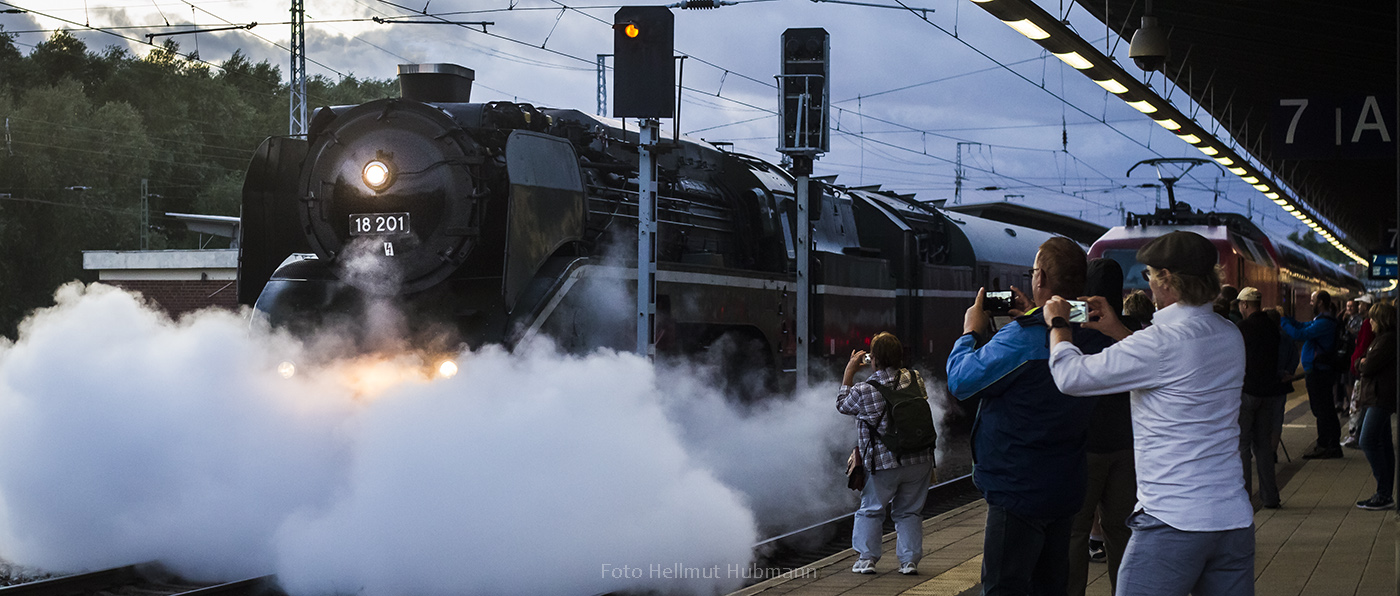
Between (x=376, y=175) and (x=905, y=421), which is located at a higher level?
(x=376, y=175)

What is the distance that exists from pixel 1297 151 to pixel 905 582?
13.9ft

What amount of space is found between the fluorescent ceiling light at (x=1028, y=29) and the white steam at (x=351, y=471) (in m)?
3.62

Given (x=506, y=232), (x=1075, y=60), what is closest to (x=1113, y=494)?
(x=506, y=232)

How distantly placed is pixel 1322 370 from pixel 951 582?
24.2ft

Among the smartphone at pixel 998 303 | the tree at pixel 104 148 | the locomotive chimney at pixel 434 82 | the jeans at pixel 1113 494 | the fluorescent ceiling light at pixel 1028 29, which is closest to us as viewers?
the smartphone at pixel 998 303

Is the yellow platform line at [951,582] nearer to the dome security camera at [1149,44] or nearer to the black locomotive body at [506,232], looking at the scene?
the black locomotive body at [506,232]

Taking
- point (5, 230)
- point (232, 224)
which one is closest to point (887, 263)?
point (232, 224)

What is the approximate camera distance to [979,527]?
8.41 m

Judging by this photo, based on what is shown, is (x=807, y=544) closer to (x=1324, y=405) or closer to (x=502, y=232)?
(x=502, y=232)

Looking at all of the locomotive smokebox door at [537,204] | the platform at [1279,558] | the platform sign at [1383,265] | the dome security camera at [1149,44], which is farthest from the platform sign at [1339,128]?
the platform sign at [1383,265]

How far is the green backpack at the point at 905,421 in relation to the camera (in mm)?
6758

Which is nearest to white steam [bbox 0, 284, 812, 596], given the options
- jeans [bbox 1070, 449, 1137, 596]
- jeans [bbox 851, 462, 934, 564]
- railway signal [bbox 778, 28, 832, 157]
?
jeans [bbox 851, 462, 934, 564]

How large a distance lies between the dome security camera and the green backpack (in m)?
4.33

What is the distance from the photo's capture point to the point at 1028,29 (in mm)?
8984
